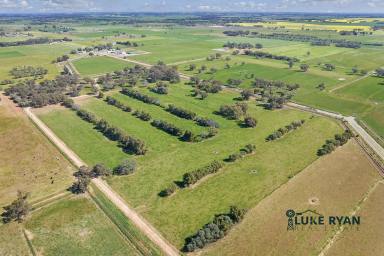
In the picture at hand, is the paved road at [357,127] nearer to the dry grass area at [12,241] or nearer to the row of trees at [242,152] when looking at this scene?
the row of trees at [242,152]

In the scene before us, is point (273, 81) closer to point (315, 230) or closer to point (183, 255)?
point (315, 230)

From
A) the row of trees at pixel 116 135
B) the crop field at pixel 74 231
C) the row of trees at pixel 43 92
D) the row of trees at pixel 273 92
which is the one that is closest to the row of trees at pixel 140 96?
the row of trees at pixel 43 92

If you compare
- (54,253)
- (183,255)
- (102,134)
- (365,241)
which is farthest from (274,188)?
(102,134)

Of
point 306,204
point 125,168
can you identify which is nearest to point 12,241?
point 125,168

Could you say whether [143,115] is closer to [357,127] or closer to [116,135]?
[116,135]

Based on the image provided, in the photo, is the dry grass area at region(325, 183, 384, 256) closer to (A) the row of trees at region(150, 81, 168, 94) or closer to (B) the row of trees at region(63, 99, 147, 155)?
(B) the row of trees at region(63, 99, 147, 155)

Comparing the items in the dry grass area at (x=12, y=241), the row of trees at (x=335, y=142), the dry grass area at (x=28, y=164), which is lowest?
the dry grass area at (x=28, y=164)
